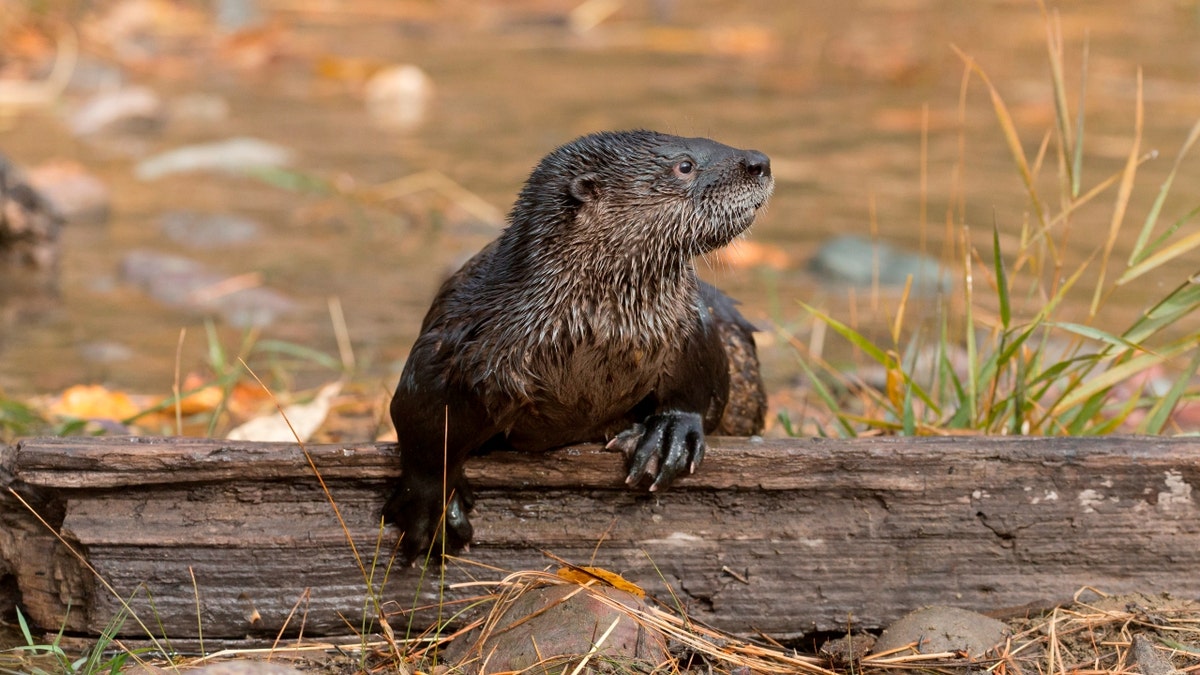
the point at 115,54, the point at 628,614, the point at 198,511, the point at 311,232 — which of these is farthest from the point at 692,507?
the point at 115,54

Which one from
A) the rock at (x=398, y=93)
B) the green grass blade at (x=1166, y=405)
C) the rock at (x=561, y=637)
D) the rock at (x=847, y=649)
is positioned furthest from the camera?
the rock at (x=398, y=93)

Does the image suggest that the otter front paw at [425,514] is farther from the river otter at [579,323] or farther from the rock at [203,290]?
the rock at [203,290]

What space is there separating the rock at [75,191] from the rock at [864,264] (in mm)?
3366

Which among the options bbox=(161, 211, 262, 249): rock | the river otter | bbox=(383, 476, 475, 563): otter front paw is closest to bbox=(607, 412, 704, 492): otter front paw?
the river otter

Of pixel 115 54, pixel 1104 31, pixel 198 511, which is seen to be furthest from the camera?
pixel 1104 31

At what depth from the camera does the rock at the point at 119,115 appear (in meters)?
8.10

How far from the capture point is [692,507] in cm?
274

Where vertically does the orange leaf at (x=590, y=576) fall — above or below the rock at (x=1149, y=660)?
above

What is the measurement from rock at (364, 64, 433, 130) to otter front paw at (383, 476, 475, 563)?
626 centimetres

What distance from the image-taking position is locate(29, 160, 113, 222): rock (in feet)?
21.1

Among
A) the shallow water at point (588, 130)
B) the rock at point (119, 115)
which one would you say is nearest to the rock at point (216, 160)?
the shallow water at point (588, 130)

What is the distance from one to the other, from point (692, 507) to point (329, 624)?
756mm

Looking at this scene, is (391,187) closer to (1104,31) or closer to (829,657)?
(829,657)

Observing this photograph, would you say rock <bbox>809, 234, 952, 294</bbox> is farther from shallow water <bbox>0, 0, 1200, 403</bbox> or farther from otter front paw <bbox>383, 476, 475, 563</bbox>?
otter front paw <bbox>383, 476, 475, 563</bbox>
